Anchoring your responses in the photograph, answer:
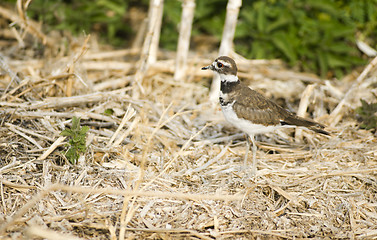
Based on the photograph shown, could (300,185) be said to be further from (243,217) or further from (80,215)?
(80,215)

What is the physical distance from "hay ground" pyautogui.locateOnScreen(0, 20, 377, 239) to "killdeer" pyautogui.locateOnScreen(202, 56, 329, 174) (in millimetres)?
432

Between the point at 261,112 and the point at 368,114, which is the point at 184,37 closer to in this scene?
the point at 261,112

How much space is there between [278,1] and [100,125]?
14.1 feet

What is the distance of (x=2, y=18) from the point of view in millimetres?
7953

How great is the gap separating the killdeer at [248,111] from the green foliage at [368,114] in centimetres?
103

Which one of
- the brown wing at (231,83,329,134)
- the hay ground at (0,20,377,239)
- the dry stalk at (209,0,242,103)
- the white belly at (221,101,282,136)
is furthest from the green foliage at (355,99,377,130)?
the dry stalk at (209,0,242,103)

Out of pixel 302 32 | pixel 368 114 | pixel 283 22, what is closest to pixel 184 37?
pixel 283 22

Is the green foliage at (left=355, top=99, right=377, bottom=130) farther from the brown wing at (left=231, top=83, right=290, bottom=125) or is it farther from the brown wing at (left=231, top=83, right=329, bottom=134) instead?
the brown wing at (left=231, top=83, right=290, bottom=125)

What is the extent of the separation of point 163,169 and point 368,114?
309 cm

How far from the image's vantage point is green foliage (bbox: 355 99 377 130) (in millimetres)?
5535

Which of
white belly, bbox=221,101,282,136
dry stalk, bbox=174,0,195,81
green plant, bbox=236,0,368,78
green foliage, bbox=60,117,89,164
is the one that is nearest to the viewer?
green foliage, bbox=60,117,89,164

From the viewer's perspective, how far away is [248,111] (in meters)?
4.80

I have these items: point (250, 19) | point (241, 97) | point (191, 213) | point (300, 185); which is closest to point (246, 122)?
point (241, 97)

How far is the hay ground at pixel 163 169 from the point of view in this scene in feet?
12.4
